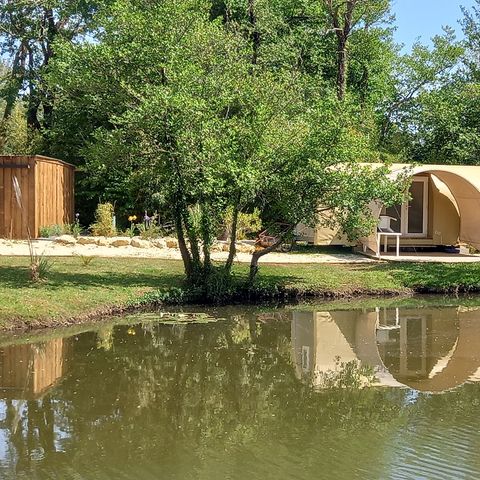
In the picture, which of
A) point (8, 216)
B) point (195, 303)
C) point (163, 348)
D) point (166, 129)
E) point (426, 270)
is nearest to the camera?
point (163, 348)

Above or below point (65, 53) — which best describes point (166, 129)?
below

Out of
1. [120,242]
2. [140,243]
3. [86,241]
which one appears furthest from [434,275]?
[86,241]

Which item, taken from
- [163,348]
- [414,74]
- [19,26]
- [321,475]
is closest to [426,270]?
[163,348]

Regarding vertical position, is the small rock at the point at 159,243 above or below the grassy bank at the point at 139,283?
above

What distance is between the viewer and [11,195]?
18812 millimetres

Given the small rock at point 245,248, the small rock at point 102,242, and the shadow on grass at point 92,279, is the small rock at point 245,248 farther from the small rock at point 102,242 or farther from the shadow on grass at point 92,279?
the shadow on grass at point 92,279

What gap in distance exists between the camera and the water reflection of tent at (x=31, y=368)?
7312mm

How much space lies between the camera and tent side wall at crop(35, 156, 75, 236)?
1914 cm

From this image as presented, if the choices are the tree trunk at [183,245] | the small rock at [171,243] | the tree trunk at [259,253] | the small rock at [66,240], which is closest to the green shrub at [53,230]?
the small rock at [66,240]

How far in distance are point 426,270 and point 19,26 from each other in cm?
1967

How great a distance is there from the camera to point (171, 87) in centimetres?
1196

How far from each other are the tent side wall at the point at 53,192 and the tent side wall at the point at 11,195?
16 centimetres

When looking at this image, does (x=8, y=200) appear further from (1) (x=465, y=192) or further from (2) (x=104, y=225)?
(1) (x=465, y=192)

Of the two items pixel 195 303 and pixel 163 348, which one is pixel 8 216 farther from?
pixel 163 348
